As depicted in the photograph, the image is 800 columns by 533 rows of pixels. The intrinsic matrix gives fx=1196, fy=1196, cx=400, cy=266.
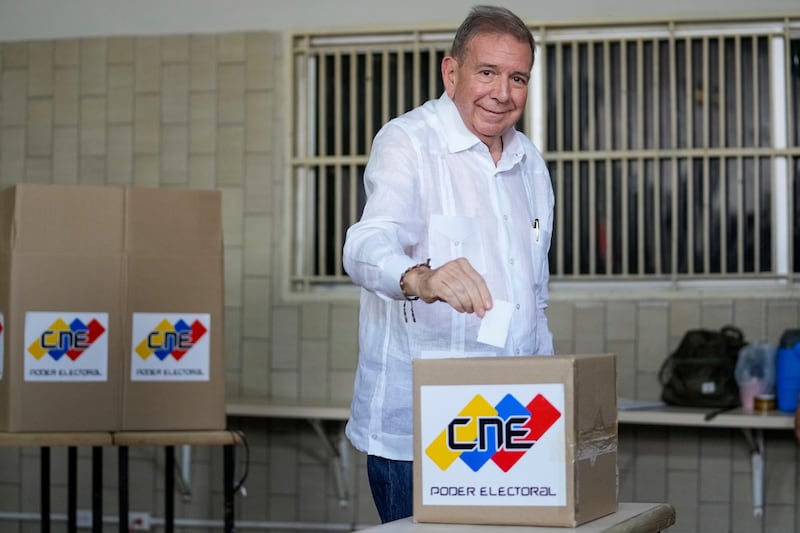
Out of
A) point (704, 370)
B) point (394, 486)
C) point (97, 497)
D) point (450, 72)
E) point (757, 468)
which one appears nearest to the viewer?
point (394, 486)

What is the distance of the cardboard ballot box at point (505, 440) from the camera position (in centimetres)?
177

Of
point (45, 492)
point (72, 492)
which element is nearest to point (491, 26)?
point (72, 492)

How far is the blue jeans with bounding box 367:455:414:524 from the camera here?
2.04m

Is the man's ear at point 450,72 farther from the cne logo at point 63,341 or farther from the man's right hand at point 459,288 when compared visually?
the cne logo at point 63,341

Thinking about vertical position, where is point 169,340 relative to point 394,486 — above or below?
above

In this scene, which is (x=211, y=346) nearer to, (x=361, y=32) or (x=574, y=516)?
(x=574, y=516)

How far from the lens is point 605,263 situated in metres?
4.79

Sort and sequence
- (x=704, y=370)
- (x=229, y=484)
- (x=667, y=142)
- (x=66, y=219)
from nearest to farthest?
1. (x=66, y=219)
2. (x=229, y=484)
3. (x=704, y=370)
4. (x=667, y=142)

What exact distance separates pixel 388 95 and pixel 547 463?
3348mm

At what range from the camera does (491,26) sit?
212 centimetres

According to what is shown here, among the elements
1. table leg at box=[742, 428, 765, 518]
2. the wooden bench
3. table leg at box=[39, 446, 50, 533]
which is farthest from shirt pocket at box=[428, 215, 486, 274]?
table leg at box=[742, 428, 765, 518]

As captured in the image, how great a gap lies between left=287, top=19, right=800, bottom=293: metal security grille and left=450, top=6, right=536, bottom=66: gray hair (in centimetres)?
266

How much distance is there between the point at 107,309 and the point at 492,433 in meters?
1.71

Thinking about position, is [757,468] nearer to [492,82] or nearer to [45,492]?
[45,492]
